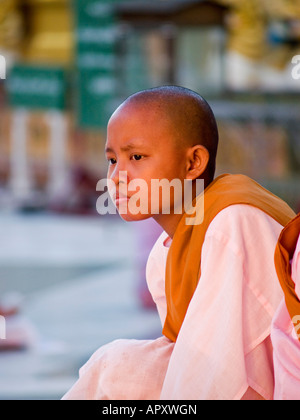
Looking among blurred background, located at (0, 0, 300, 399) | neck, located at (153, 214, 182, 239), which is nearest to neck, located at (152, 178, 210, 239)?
neck, located at (153, 214, 182, 239)

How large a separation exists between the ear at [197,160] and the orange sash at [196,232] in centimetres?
2

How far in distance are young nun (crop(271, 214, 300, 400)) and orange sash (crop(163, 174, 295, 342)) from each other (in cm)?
7

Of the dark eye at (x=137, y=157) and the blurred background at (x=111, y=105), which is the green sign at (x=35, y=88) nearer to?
the blurred background at (x=111, y=105)

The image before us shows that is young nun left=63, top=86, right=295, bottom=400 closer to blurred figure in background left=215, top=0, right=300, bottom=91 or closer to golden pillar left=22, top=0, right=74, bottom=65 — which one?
blurred figure in background left=215, top=0, right=300, bottom=91

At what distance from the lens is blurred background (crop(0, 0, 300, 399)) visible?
12.2 ft

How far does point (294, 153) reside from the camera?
200 inches

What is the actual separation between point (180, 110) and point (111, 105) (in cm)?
347

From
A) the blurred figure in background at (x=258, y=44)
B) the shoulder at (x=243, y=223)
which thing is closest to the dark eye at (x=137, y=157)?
the shoulder at (x=243, y=223)

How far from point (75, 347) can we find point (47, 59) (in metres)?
3.52

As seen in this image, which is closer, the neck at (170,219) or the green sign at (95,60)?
the neck at (170,219)

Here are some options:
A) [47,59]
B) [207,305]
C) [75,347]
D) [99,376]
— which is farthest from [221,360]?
[47,59]

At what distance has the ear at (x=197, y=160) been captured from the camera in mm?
924

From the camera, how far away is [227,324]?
32.8 inches

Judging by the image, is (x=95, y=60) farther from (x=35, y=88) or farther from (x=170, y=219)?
(x=170, y=219)
